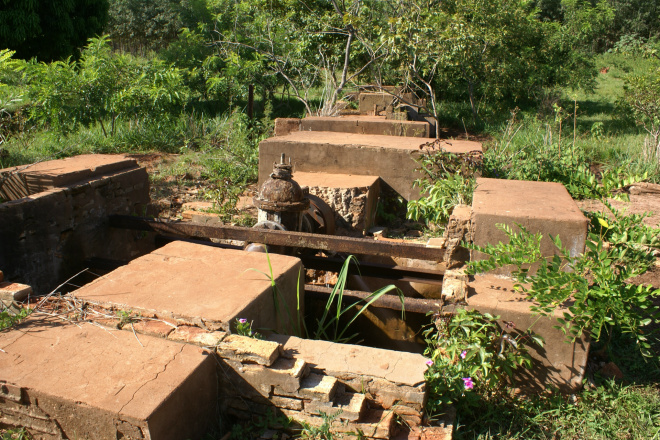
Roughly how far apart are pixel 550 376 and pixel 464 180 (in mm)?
2428

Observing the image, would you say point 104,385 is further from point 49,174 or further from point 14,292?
point 49,174

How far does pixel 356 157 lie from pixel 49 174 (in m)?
3.33

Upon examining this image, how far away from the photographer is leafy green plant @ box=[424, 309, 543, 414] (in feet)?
8.79

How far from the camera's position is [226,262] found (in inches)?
132

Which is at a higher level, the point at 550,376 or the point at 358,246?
the point at 358,246

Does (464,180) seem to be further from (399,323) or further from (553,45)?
(553,45)

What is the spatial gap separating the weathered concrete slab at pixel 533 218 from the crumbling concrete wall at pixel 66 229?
10.5 feet

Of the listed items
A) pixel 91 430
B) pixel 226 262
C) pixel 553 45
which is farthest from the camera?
pixel 553 45

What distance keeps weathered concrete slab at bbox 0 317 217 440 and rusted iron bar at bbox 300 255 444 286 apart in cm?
198

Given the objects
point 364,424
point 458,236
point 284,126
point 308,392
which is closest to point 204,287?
point 308,392

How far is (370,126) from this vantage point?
25.9 feet

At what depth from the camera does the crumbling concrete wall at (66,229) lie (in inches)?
152

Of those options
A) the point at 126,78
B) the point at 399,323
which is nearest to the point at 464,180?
the point at 399,323

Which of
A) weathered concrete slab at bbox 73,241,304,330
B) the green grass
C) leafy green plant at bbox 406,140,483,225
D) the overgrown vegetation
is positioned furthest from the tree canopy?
the green grass
